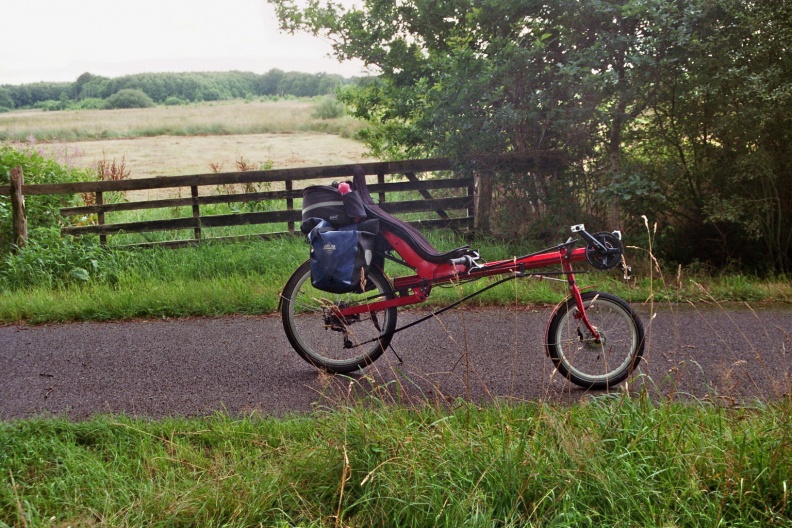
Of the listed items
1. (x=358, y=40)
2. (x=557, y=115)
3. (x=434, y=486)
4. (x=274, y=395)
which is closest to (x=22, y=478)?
(x=274, y=395)

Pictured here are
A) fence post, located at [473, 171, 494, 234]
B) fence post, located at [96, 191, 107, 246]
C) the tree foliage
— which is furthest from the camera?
fence post, located at [473, 171, 494, 234]

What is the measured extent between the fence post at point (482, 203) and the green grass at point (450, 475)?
713 cm

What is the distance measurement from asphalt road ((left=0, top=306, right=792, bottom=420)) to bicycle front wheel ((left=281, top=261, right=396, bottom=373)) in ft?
0.45

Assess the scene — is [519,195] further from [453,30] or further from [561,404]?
[561,404]

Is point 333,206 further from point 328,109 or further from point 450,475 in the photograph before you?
point 328,109

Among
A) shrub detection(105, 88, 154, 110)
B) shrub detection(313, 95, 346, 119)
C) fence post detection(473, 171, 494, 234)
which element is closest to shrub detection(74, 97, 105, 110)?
shrub detection(105, 88, 154, 110)

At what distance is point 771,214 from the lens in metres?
8.78

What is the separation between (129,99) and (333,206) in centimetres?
1469

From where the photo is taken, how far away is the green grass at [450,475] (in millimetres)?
3014

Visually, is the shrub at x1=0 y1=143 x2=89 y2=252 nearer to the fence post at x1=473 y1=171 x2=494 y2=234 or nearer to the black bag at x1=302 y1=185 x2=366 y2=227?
the fence post at x1=473 y1=171 x2=494 y2=234

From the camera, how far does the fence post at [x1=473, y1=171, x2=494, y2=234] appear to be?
35.8ft

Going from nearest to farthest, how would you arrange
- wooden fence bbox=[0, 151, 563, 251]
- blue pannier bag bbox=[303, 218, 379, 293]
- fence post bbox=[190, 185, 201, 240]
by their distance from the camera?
blue pannier bag bbox=[303, 218, 379, 293], wooden fence bbox=[0, 151, 563, 251], fence post bbox=[190, 185, 201, 240]

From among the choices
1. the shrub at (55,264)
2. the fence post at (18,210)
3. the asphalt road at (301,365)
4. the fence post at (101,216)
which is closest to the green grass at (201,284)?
the shrub at (55,264)

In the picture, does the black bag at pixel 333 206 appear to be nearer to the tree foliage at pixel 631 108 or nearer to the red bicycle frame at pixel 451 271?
the red bicycle frame at pixel 451 271
